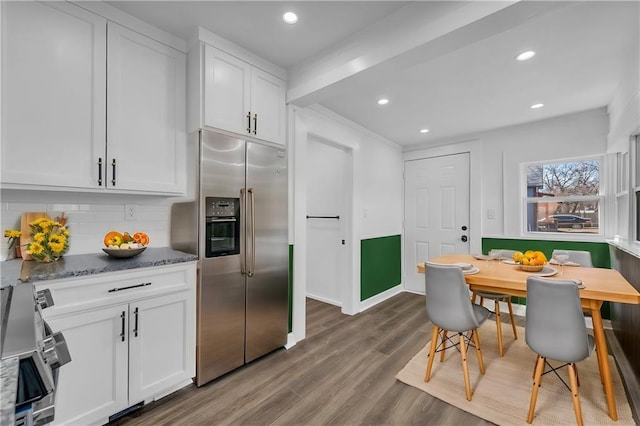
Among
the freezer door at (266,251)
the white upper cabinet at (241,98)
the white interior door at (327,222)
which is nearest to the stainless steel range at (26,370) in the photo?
the freezer door at (266,251)

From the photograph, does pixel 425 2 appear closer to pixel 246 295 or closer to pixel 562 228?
pixel 246 295

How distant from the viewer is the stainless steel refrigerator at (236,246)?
208 cm

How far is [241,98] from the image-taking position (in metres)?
2.31

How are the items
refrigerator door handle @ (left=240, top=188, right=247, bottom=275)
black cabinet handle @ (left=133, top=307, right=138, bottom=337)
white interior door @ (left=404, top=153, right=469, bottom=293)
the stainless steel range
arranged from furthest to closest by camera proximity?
white interior door @ (left=404, top=153, right=469, bottom=293) < refrigerator door handle @ (left=240, top=188, right=247, bottom=275) < black cabinet handle @ (left=133, top=307, right=138, bottom=337) < the stainless steel range

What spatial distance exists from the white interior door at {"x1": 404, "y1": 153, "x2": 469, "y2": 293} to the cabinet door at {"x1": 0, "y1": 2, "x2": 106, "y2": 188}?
410 centimetres

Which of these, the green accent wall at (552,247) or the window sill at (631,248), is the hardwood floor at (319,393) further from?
the green accent wall at (552,247)

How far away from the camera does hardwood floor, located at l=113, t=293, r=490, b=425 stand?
5.81 feet

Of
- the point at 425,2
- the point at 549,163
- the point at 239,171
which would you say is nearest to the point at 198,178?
the point at 239,171

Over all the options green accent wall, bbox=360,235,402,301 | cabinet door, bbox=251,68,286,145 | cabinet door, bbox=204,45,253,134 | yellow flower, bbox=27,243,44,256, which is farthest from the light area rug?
yellow flower, bbox=27,243,44,256

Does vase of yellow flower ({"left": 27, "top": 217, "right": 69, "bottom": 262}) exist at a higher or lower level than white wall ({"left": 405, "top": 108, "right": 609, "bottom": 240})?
lower

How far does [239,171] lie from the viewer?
2277 mm

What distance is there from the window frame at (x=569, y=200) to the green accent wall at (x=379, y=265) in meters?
1.73

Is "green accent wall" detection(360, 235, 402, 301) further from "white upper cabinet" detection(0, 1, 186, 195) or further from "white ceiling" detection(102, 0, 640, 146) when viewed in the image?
"white upper cabinet" detection(0, 1, 186, 195)

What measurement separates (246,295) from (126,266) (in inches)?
35.5
